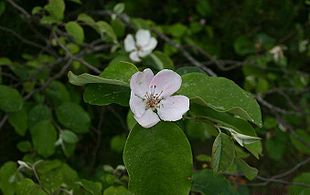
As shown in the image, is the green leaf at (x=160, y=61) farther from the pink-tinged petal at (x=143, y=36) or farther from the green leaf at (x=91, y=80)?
the green leaf at (x=91, y=80)

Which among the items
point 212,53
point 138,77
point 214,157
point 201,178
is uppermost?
point 138,77

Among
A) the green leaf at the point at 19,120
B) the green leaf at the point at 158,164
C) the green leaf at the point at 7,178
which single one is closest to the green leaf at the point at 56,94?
the green leaf at the point at 19,120

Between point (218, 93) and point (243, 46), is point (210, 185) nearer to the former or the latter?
point (218, 93)

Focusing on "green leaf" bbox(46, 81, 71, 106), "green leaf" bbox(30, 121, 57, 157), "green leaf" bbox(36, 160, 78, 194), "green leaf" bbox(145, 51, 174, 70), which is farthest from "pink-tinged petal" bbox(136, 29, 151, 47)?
"green leaf" bbox(36, 160, 78, 194)

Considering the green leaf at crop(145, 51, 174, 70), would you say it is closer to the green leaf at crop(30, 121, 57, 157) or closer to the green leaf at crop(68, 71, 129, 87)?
the green leaf at crop(30, 121, 57, 157)

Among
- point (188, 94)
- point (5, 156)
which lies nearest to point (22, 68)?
point (5, 156)

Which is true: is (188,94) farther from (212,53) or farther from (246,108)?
(212,53)
